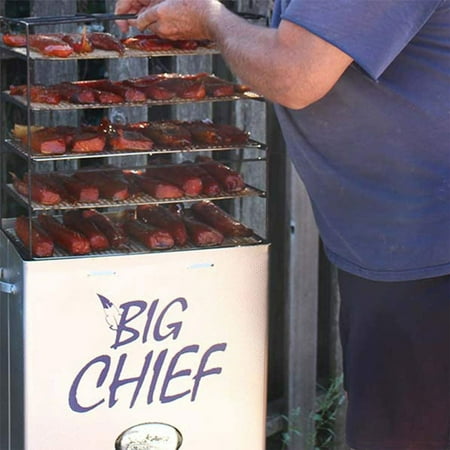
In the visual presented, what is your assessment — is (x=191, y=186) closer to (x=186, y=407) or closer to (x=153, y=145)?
(x=153, y=145)

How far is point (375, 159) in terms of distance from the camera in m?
3.00

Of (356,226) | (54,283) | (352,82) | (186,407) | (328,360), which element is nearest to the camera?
(352,82)

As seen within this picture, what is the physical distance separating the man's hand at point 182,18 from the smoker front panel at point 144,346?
688mm

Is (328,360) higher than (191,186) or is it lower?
lower

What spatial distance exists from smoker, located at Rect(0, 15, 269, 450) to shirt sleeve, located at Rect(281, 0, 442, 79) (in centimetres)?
81

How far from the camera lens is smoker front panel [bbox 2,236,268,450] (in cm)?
337

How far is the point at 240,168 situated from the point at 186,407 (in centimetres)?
112

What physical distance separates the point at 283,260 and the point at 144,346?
1202 mm

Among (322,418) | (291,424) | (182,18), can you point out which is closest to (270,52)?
(182,18)

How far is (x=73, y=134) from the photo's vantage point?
347cm

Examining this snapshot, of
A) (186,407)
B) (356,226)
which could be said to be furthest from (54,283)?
(356,226)

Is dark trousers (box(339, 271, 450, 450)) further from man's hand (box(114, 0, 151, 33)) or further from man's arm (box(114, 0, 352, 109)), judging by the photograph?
man's hand (box(114, 0, 151, 33))

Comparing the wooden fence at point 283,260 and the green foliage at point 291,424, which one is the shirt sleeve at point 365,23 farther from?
the green foliage at point 291,424

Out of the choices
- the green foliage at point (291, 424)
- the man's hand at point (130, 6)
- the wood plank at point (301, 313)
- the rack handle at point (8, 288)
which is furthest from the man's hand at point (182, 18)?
the green foliage at point (291, 424)
